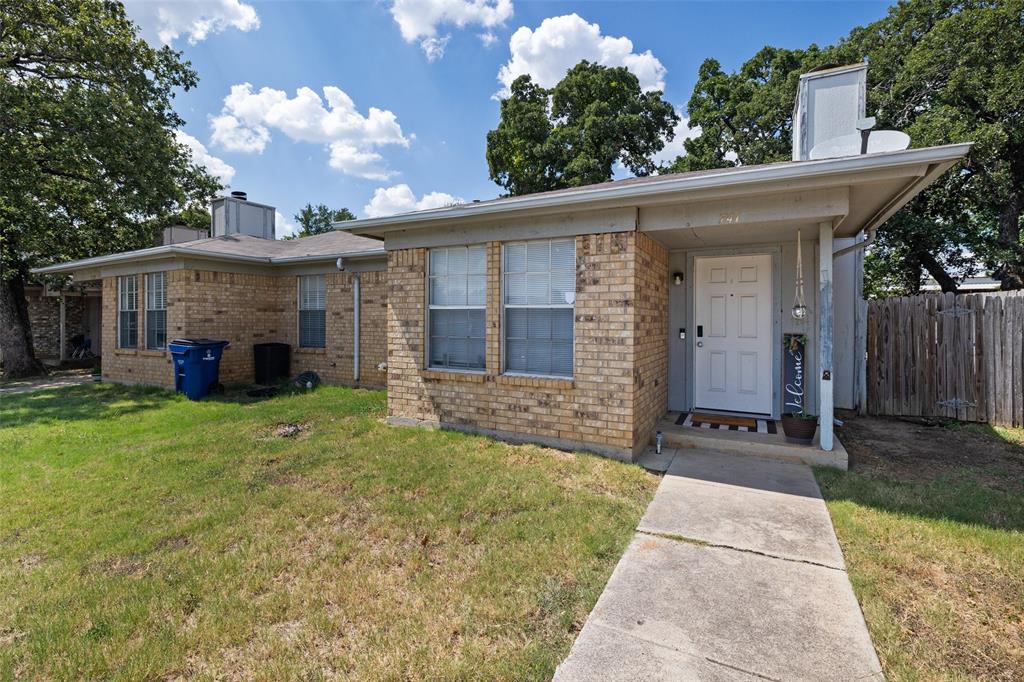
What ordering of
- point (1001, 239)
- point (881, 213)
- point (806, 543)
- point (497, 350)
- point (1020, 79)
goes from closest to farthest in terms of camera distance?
point (806, 543) → point (881, 213) → point (497, 350) → point (1020, 79) → point (1001, 239)

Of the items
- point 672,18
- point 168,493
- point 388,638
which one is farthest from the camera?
point 672,18

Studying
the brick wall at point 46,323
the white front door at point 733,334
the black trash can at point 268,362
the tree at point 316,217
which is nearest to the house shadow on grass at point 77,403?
the black trash can at point 268,362

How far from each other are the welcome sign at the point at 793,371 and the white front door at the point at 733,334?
0.18 m

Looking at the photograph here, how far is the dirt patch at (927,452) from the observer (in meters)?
4.46

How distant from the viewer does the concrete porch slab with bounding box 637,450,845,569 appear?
3125 millimetres

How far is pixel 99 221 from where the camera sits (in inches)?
521

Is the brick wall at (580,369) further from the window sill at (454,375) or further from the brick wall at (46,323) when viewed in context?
the brick wall at (46,323)

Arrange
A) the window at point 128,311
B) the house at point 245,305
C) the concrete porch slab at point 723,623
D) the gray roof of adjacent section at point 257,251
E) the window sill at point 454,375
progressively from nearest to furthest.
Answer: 1. the concrete porch slab at point 723,623
2. the window sill at point 454,375
3. the gray roof of adjacent section at point 257,251
4. the house at point 245,305
5. the window at point 128,311

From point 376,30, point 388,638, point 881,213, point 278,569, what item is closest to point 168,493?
point 278,569

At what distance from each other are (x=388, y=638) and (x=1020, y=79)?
628 inches

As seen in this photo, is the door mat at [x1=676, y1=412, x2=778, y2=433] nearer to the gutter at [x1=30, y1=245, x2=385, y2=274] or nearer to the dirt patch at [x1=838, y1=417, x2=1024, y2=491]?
the dirt patch at [x1=838, y1=417, x2=1024, y2=491]

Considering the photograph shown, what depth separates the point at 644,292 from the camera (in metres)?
5.12

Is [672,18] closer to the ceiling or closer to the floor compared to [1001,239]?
closer to the ceiling

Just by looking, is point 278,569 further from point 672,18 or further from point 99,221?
point 99,221
